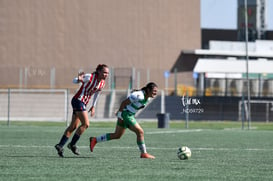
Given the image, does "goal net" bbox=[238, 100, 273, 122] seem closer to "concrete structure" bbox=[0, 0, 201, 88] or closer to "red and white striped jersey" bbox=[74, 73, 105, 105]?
"concrete structure" bbox=[0, 0, 201, 88]

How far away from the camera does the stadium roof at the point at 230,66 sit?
2336 inches

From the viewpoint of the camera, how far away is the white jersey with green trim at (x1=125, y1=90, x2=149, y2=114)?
14820 millimetres

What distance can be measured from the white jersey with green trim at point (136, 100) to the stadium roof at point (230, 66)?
43900 millimetres

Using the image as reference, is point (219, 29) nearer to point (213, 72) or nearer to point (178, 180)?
point (213, 72)

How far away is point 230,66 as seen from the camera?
59750 mm

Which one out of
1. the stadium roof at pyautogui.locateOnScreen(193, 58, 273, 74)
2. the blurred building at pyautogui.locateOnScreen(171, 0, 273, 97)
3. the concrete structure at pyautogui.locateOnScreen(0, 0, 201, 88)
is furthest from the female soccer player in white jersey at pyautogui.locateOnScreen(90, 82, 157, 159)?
the stadium roof at pyautogui.locateOnScreen(193, 58, 273, 74)

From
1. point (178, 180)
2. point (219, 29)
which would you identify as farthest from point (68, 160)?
point (219, 29)

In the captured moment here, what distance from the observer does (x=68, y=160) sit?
45.7ft

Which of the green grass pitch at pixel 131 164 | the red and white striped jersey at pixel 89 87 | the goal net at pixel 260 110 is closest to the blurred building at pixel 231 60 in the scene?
the goal net at pixel 260 110

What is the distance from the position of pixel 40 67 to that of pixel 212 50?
1497 cm

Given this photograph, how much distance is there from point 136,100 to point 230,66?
45.5 m

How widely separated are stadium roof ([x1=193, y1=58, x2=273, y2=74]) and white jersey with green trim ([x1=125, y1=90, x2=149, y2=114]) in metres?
43.9

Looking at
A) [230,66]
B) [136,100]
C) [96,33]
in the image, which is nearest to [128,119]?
[136,100]

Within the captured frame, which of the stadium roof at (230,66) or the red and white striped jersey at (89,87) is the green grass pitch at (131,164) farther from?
the stadium roof at (230,66)
